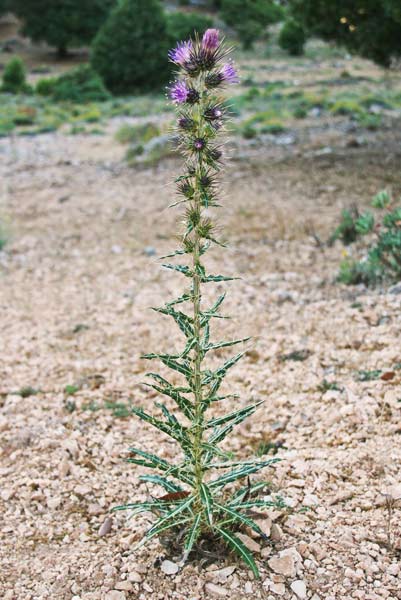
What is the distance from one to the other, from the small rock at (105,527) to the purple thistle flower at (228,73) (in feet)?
6.29

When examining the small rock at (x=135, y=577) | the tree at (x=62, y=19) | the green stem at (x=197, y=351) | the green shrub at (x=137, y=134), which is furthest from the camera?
the tree at (x=62, y=19)

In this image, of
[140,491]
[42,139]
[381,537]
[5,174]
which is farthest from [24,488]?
[42,139]

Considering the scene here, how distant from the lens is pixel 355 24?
966 centimetres

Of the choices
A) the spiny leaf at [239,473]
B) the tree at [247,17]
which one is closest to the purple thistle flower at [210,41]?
the spiny leaf at [239,473]

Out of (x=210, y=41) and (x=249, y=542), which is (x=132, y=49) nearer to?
(x=210, y=41)

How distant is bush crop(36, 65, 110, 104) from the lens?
2225cm

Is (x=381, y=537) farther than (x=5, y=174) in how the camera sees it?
No

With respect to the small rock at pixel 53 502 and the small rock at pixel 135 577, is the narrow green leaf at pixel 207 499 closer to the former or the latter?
the small rock at pixel 135 577

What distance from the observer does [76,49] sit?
39.2 m

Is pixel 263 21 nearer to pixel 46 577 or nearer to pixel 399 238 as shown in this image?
pixel 399 238

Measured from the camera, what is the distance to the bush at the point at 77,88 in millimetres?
22250

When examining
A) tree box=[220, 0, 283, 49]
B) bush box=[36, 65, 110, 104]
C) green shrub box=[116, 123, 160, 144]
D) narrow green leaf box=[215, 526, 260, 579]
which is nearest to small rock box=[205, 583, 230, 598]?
narrow green leaf box=[215, 526, 260, 579]

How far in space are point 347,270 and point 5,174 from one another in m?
7.20

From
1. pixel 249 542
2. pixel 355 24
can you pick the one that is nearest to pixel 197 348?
pixel 249 542
